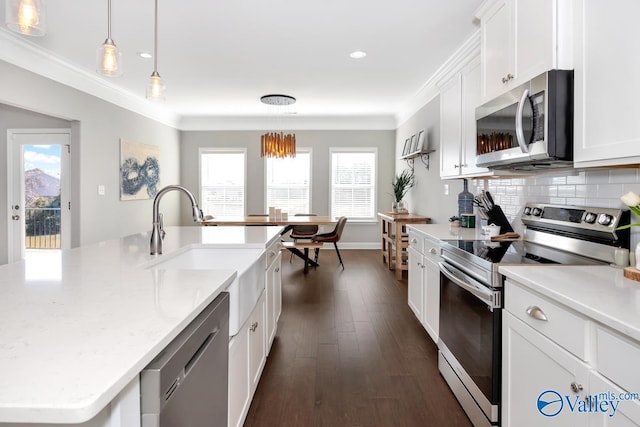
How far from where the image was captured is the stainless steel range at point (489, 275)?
158 cm

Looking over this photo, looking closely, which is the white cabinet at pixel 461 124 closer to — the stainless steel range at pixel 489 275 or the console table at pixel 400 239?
the stainless steel range at pixel 489 275

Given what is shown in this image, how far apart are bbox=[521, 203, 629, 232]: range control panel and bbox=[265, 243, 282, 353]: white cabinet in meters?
1.67

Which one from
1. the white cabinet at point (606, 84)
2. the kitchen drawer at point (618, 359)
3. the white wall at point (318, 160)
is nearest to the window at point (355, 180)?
the white wall at point (318, 160)

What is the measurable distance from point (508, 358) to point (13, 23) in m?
2.33

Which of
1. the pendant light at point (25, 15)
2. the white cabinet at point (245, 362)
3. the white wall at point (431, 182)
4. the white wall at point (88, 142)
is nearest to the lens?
the pendant light at point (25, 15)

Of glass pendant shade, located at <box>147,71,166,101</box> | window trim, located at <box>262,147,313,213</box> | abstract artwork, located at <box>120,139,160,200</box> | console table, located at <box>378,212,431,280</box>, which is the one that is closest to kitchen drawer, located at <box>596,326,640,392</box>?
glass pendant shade, located at <box>147,71,166,101</box>

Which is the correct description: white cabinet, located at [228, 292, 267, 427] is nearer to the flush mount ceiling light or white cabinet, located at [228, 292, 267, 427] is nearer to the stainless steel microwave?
the stainless steel microwave

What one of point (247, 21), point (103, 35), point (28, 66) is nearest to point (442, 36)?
point (247, 21)

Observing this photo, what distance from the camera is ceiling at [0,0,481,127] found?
284cm

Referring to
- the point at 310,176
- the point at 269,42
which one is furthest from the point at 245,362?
the point at 310,176

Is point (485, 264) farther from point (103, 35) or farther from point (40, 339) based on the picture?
point (103, 35)

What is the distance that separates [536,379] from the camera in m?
1.29

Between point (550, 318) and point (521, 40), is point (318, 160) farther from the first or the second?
point (550, 318)

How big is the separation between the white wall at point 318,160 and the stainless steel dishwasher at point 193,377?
606cm
